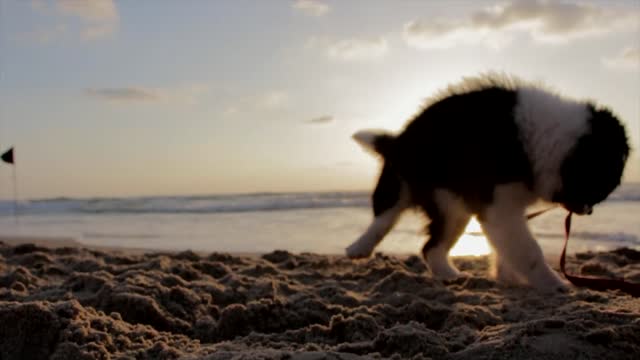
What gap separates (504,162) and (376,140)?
1068 millimetres

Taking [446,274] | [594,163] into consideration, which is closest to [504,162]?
[594,163]

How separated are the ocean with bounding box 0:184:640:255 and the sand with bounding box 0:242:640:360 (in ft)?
Result: 3.62

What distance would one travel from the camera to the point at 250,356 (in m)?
2.21

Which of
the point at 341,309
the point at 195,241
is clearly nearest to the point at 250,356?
the point at 341,309

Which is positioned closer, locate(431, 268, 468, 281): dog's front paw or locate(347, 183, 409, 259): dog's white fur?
locate(431, 268, 468, 281): dog's front paw

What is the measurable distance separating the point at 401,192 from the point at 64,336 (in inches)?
113

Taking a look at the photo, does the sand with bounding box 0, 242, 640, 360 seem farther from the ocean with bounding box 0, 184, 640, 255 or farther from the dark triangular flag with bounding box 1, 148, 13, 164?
the dark triangular flag with bounding box 1, 148, 13, 164

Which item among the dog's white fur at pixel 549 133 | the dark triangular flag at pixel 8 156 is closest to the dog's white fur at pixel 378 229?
the dog's white fur at pixel 549 133

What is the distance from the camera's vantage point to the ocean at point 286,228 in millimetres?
7906

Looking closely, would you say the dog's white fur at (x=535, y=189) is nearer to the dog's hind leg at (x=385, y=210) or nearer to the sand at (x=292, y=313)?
the sand at (x=292, y=313)

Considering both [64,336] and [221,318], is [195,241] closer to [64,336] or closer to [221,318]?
[221,318]

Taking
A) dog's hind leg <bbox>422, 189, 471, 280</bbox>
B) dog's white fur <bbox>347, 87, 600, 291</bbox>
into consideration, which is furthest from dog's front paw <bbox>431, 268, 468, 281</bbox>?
dog's white fur <bbox>347, 87, 600, 291</bbox>

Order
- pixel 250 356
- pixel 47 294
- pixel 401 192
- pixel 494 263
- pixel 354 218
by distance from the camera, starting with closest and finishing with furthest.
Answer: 1. pixel 250 356
2. pixel 47 294
3. pixel 494 263
4. pixel 401 192
5. pixel 354 218

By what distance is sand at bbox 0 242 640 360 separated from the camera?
2314 mm
